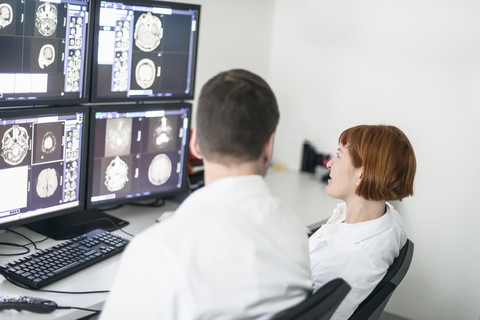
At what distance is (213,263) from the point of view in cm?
119

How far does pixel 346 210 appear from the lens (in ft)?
6.74

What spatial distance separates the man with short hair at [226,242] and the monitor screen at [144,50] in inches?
37.6

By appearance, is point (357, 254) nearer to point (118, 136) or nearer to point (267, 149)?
point (267, 149)

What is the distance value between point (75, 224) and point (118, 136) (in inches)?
14.2

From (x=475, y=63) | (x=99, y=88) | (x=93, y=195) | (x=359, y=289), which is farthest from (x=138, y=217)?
(x=475, y=63)

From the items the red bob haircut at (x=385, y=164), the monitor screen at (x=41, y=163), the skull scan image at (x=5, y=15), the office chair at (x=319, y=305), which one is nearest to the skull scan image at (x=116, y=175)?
the monitor screen at (x=41, y=163)

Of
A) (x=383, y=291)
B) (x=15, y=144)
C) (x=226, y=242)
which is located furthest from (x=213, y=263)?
(x=15, y=144)

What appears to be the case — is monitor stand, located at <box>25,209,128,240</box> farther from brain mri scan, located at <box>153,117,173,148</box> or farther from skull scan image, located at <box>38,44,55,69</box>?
skull scan image, located at <box>38,44,55,69</box>

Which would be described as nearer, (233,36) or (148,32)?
(148,32)

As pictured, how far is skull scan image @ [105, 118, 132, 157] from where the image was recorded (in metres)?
2.26

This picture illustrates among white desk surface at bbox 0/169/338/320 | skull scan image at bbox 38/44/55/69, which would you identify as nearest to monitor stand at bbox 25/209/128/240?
white desk surface at bbox 0/169/338/320

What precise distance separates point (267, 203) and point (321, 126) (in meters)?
2.19

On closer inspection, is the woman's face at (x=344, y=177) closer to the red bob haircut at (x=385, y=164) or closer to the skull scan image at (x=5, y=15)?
the red bob haircut at (x=385, y=164)

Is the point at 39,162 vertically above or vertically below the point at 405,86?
below
